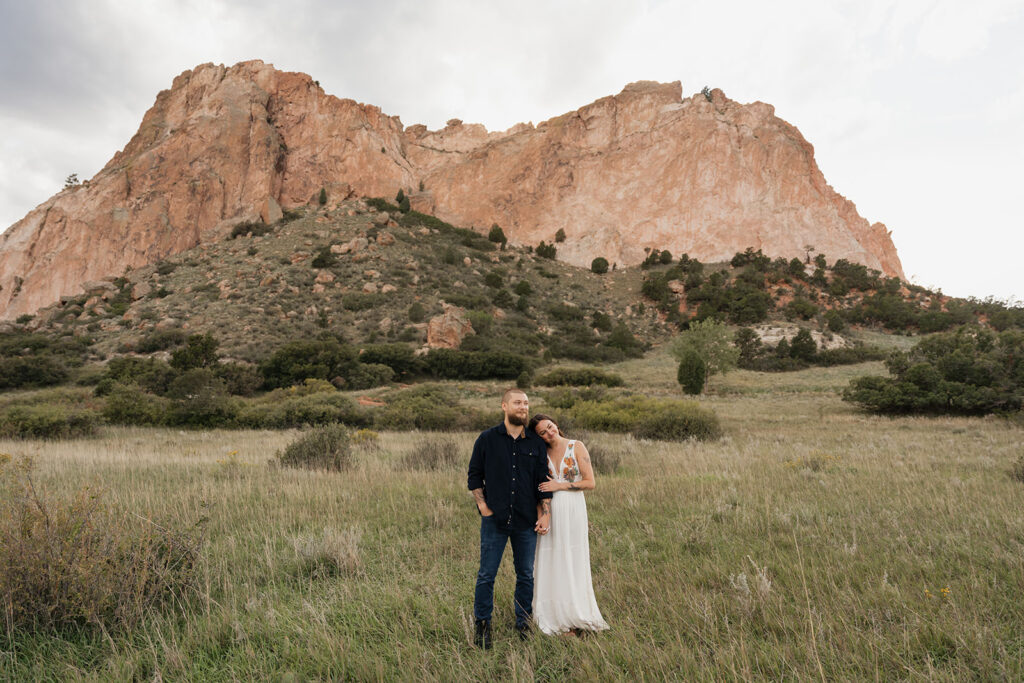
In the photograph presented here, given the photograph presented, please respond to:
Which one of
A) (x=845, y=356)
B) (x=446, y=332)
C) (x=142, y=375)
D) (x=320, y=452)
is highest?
(x=446, y=332)

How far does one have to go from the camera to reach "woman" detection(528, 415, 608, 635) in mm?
2816

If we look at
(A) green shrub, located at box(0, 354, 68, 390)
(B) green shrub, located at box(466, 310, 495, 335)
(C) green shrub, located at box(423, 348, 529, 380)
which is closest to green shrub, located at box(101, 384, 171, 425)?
(A) green shrub, located at box(0, 354, 68, 390)

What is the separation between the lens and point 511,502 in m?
2.80

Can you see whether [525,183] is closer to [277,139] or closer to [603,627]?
[277,139]

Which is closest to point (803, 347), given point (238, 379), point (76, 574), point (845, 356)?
point (845, 356)

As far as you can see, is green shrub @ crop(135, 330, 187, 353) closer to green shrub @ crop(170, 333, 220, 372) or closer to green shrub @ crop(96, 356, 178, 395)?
green shrub @ crop(170, 333, 220, 372)

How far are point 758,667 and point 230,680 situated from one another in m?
2.67

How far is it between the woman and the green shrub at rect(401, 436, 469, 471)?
578 centimetres

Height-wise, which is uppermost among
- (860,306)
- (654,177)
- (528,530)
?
(654,177)

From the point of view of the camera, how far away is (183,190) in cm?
6253

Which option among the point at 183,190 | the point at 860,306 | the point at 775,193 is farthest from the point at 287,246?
the point at 775,193

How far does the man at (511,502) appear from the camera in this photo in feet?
9.21

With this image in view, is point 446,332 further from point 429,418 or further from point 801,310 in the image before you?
point 801,310

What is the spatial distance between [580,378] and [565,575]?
24928 millimetres
